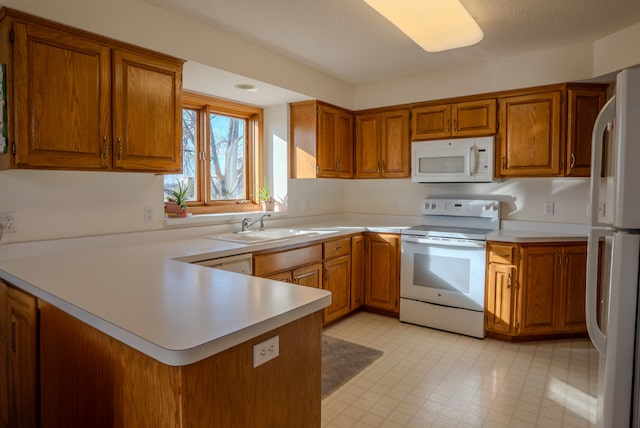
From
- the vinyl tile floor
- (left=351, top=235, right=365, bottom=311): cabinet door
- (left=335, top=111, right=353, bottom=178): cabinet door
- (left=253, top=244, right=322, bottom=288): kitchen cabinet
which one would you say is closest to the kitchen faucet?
(left=253, top=244, right=322, bottom=288): kitchen cabinet

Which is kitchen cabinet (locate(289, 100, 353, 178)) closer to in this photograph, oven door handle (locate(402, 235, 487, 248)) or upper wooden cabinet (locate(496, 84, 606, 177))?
oven door handle (locate(402, 235, 487, 248))

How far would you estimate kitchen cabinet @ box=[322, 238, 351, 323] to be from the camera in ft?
11.2

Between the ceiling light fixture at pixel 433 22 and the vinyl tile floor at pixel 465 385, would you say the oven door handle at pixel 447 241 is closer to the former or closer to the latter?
the vinyl tile floor at pixel 465 385

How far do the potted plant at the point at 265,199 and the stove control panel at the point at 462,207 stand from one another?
155 centimetres

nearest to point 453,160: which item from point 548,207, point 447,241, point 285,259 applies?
point 447,241

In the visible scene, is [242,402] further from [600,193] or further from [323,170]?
[323,170]

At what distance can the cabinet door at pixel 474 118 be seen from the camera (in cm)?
348

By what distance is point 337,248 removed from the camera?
3.54 metres

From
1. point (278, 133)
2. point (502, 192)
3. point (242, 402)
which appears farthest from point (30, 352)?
point (502, 192)

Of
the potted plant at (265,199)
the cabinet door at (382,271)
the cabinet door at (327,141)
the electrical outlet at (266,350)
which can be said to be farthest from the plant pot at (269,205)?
the electrical outlet at (266,350)

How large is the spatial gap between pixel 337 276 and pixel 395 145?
149 centimetres

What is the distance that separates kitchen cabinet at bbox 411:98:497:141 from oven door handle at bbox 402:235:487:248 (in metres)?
0.99

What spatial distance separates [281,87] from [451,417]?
2.71 meters

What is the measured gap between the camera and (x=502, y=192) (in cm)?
369
